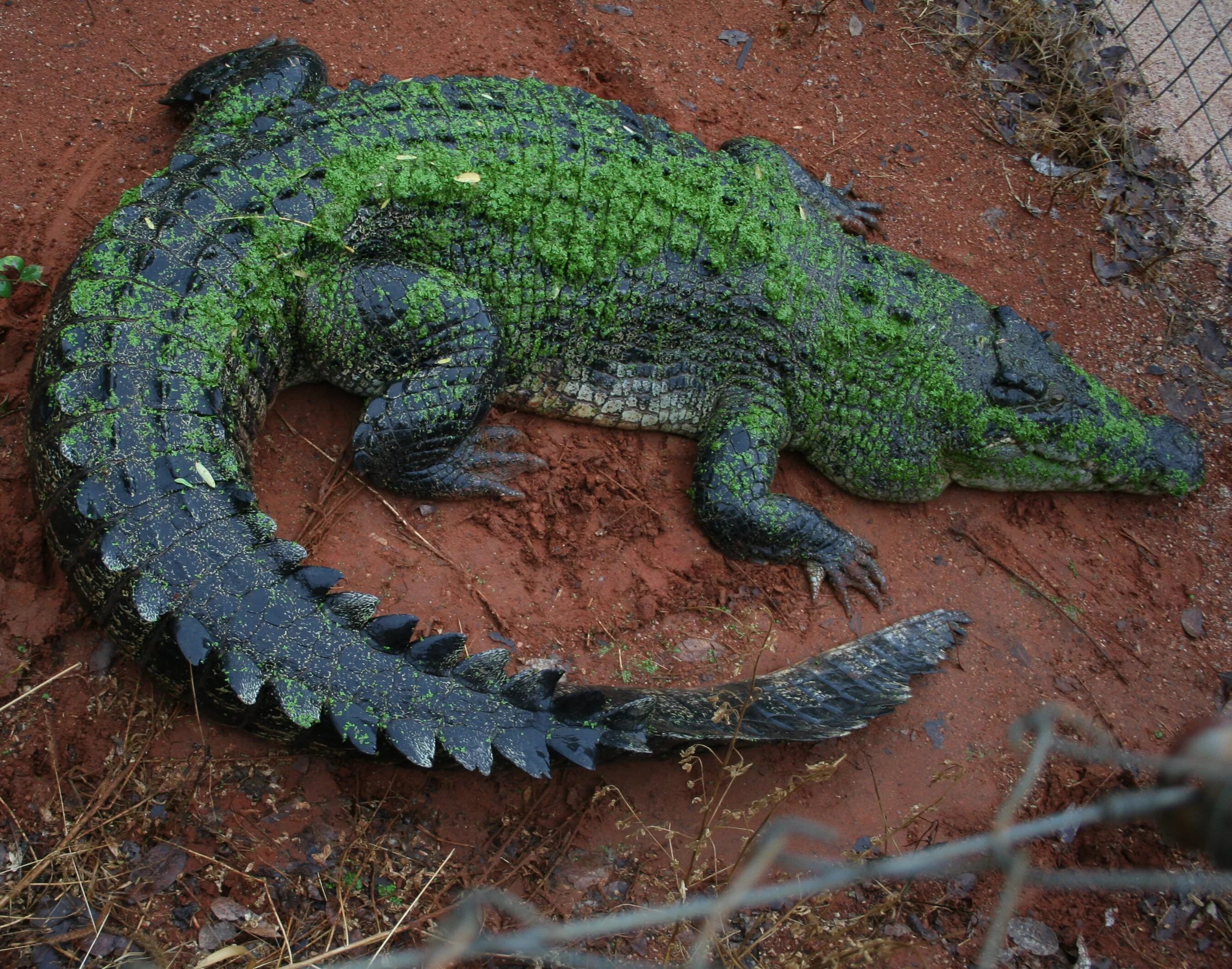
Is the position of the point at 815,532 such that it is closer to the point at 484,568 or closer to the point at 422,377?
the point at 484,568

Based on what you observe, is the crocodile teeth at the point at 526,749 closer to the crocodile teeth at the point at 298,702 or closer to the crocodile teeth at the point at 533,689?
the crocodile teeth at the point at 533,689

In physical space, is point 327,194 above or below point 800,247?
below

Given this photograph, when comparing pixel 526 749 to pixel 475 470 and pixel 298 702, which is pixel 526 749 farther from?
pixel 475 470

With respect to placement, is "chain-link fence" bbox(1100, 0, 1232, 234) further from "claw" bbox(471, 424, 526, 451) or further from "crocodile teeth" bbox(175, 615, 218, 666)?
"crocodile teeth" bbox(175, 615, 218, 666)

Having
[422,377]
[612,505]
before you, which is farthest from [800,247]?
[422,377]

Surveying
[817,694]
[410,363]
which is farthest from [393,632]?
[817,694]

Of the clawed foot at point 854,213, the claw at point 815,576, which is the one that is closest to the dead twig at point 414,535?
the claw at point 815,576

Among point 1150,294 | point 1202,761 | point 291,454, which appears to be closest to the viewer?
point 1202,761

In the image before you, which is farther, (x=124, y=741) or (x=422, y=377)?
(x=422, y=377)
